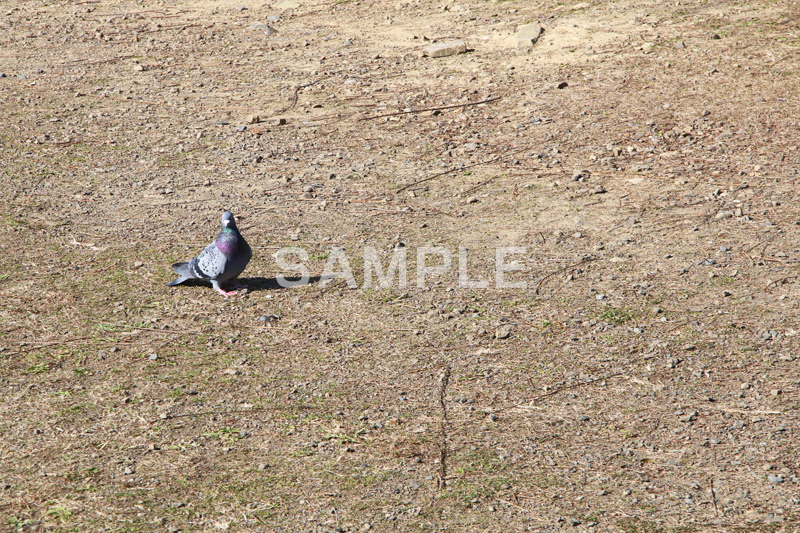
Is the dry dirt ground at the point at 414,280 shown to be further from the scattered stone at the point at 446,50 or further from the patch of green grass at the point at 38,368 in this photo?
the scattered stone at the point at 446,50

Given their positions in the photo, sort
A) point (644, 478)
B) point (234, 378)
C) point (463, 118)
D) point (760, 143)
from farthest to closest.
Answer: point (463, 118)
point (760, 143)
point (234, 378)
point (644, 478)

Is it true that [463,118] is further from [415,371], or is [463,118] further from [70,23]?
[70,23]

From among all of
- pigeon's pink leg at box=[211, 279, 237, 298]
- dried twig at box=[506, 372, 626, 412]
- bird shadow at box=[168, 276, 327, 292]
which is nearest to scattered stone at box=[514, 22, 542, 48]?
bird shadow at box=[168, 276, 327, 292]

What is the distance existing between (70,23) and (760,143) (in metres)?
8.97

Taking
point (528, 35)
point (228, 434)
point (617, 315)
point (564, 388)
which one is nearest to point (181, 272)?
point (228, 434)

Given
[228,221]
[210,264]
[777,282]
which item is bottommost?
[777,282]

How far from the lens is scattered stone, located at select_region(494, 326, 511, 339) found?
507cm

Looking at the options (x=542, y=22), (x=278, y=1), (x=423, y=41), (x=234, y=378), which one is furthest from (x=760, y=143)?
(x=278, y=1)

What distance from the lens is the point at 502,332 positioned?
5090mm

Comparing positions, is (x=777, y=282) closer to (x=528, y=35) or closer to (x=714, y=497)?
(x=714, y=497)

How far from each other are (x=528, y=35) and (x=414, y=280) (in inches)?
191

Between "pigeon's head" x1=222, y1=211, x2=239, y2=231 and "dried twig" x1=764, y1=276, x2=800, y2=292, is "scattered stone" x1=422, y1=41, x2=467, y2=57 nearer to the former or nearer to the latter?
"pigeon's head" x1=222, y1=211, x2=239, y2=231

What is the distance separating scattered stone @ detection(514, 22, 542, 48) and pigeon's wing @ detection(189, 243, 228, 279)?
17.4 ft

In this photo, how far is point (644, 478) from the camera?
12.8ft
